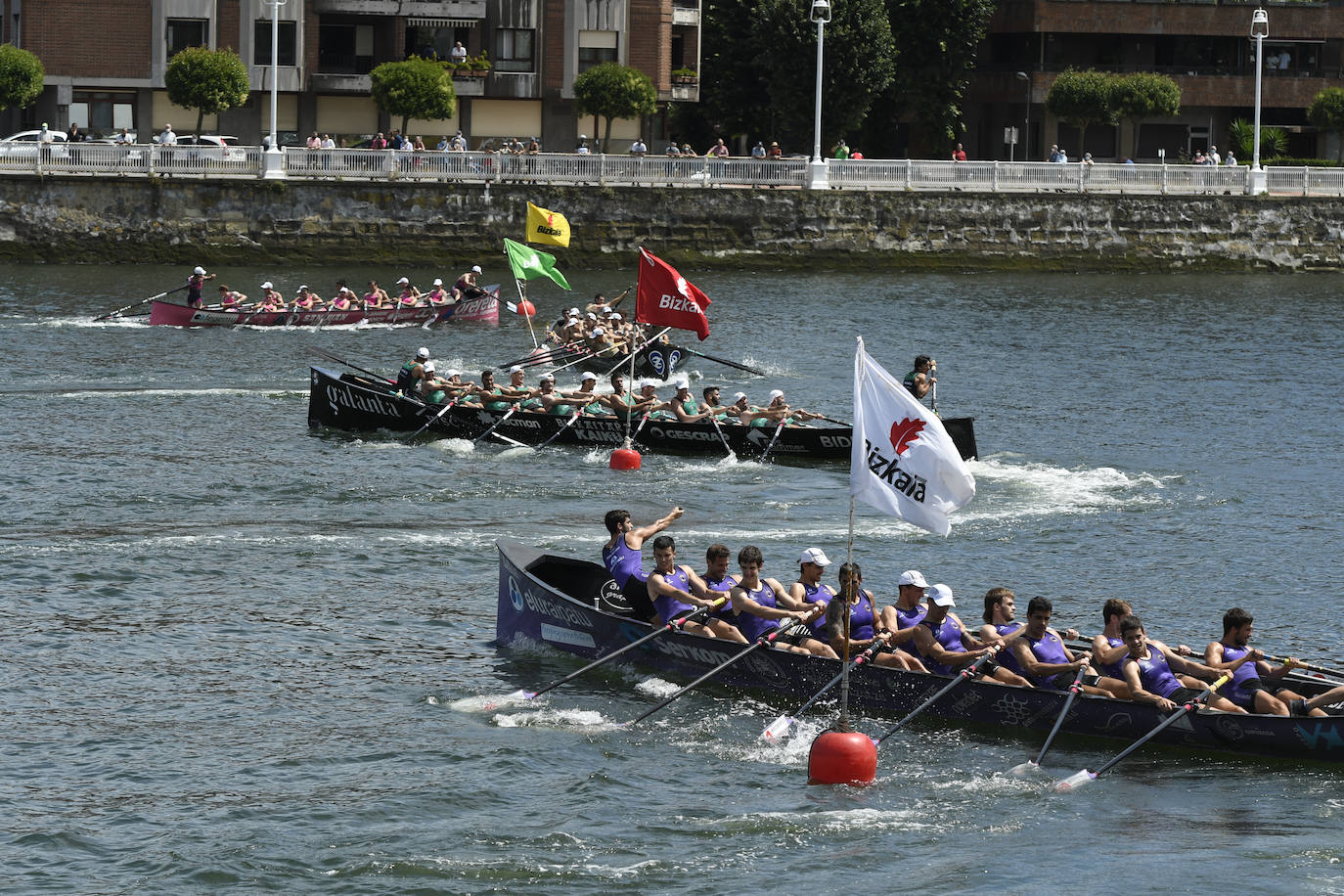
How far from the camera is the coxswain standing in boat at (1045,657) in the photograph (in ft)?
64.4

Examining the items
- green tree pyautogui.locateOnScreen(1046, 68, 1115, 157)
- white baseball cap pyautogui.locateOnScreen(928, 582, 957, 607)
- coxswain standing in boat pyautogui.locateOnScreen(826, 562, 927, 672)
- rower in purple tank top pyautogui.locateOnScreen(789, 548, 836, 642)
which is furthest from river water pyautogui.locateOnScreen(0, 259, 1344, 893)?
green tree pyautogui.locateOnScreen(1046, 68, 1115, 157)

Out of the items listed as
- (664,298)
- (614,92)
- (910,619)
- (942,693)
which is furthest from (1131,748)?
(614,92)

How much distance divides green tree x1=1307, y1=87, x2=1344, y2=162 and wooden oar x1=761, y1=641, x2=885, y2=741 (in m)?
64.0

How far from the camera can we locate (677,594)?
21484mm

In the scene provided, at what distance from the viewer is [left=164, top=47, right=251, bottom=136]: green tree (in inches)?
2586

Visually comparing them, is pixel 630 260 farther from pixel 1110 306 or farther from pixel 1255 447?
pixel 1255 447

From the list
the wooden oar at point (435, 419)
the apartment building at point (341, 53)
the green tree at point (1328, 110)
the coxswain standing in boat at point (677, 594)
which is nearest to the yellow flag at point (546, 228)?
the wooden oar at point (435, 419)

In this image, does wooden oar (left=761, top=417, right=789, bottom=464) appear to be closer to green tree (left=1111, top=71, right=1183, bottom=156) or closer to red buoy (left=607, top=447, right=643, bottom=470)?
red buoy (left=607, top=447, right=643, bottom=470)

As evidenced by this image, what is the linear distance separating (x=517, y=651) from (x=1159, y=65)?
68.3 meters

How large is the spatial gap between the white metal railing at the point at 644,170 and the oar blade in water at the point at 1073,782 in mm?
46484

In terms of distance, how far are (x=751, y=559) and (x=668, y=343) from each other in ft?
76.1

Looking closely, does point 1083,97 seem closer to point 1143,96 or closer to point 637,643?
point 1143,96

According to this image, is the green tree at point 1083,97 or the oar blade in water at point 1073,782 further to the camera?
the green tree at point 1083,97

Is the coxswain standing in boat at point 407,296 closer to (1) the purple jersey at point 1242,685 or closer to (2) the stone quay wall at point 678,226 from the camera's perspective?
(2) the stone quay wall at point 678,226
